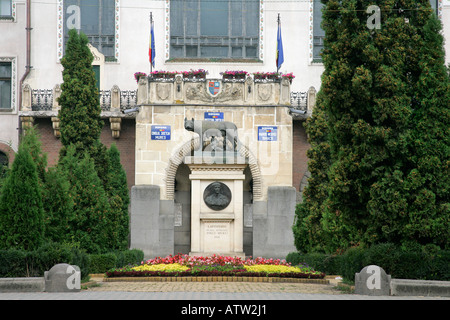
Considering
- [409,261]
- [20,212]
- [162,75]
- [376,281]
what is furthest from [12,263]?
[162,75]

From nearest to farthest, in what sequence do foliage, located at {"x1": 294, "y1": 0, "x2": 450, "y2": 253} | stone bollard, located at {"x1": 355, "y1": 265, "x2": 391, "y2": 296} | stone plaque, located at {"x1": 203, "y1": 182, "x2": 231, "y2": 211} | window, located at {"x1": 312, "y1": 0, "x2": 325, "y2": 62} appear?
stone bollard, located at {"x1": 355, "y1": 265, "x2": 391, "y2": 296} → foliage, located at {"x1": 294, "y1": 0, "x2": 450, "y2": 253} → stone plaque, located at {"x1": 203, "y1": 182, "x2": 231, "y2": 211} → window, located at {"x1": 312, "y1": 0, "x2": 325, "y2": 62}

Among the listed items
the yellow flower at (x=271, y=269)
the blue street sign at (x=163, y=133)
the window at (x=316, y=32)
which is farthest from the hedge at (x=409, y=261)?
the window at (x=316, y=32)

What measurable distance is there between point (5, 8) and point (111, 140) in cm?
950

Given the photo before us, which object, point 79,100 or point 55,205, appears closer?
point 55,205

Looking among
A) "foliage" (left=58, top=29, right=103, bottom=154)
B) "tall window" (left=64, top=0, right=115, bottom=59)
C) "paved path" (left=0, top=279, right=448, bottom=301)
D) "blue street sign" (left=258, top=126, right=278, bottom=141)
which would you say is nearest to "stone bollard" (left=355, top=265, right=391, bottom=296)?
"paved path" (left=0, top=279, right=448, bottom=301)

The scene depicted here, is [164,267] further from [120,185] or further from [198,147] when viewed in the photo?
[120,185]

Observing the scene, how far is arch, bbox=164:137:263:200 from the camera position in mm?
34938

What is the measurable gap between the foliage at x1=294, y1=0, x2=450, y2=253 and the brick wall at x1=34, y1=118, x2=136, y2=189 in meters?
19.9

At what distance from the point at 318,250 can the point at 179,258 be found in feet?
16.5

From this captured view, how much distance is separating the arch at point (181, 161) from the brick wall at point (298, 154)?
143 inches

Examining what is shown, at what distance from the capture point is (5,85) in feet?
132

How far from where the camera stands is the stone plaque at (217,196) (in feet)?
103

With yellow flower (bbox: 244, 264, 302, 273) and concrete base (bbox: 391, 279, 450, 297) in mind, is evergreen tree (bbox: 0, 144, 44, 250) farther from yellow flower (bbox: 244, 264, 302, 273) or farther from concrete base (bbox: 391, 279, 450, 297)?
concrete base (bbox: 391, 279, 450, 297)

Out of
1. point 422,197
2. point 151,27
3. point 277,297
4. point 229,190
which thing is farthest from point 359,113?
point 151,27
